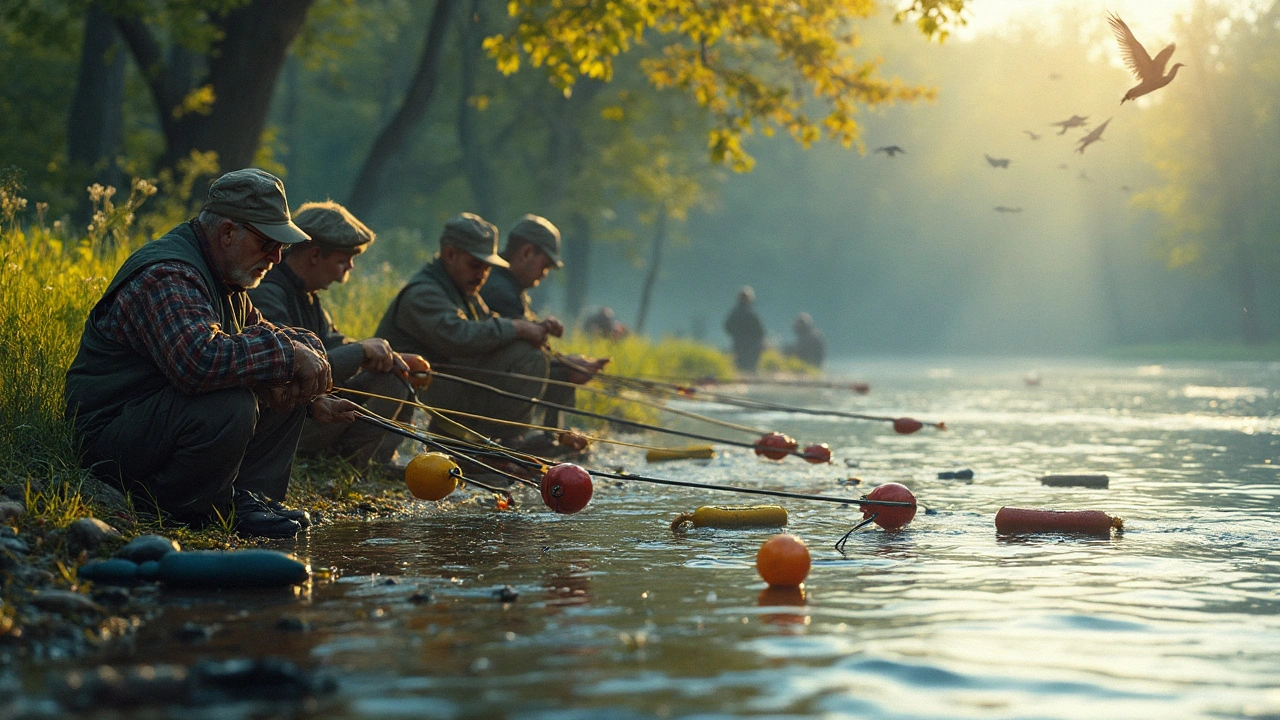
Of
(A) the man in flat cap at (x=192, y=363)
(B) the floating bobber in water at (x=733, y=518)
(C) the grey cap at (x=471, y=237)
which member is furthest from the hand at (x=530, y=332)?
(A) the man in flat cap at (x=192, y=363)

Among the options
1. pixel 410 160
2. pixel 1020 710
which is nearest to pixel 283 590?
pixel 1020 710

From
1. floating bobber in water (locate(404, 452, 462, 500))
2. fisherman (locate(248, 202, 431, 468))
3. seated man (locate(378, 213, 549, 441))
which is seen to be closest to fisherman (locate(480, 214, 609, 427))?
seated man (locate(378, 213, 549, 441))

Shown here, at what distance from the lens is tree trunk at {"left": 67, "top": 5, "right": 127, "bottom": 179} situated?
60.2 feet

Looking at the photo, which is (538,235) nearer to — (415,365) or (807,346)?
(415,365)

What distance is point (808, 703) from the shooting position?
362 centimetres

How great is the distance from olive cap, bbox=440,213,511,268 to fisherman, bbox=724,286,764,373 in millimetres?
20927

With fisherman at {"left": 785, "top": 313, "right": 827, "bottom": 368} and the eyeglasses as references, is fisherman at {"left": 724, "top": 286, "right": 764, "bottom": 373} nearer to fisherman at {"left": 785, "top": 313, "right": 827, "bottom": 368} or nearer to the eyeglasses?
fisherman at {"left": 785, "top": 313, "right": 827, "bottom": 368}

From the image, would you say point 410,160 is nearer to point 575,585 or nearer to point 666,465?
point 666,465

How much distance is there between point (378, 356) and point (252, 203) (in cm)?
137

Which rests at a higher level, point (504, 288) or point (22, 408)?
point (504, 288)

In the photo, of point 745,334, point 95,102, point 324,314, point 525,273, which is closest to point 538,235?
point 525,273

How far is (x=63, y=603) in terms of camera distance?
4.39 metres

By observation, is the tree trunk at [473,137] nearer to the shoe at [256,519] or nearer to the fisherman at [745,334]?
the fisherman at [745,334]

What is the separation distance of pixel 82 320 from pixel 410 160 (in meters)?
35.2
